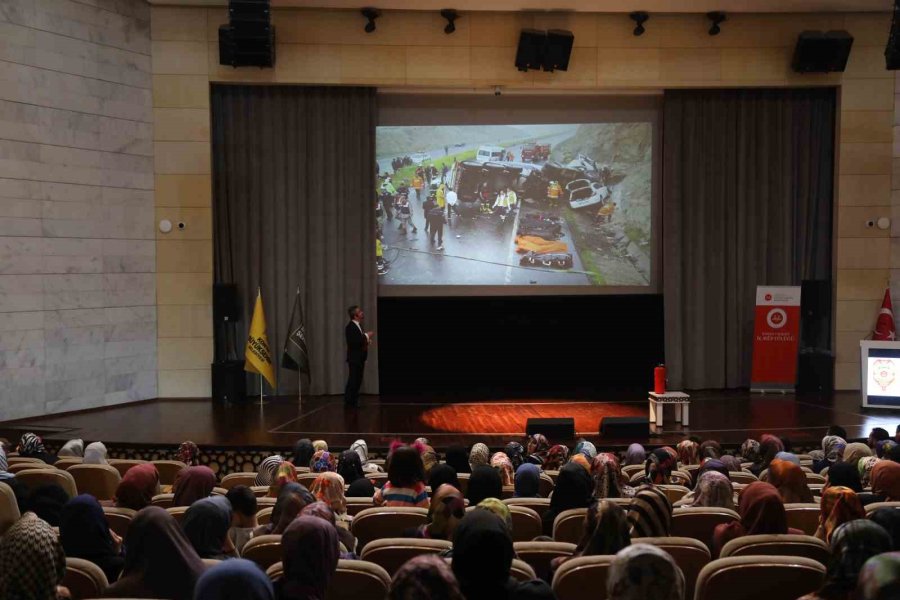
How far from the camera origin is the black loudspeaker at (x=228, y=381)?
11977mm

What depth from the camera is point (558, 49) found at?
12.0 metres

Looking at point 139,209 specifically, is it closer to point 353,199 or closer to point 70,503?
point 353,199

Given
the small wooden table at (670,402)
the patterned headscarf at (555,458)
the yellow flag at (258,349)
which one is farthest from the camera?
the yellow flag at (258,349)

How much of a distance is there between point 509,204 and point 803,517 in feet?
28.5

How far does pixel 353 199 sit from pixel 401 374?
8.00 feet

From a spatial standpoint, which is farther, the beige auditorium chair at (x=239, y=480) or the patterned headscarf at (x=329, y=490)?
the beige auditorium chair at (x=239, y=480)

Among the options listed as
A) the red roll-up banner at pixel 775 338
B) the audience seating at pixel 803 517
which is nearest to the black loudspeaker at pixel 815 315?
the red roll-up banner at pixel 775 338

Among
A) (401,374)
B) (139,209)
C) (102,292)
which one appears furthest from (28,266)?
(401,374)

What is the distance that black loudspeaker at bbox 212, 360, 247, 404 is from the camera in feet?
39.3

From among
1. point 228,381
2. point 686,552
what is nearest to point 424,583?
point 686,552

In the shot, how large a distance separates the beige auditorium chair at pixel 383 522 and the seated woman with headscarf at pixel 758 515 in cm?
126

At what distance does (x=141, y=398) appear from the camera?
39.2ft

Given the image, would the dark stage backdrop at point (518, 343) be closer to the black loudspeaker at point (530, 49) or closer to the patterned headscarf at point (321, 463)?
the black loudspeaker at point (530, 49)

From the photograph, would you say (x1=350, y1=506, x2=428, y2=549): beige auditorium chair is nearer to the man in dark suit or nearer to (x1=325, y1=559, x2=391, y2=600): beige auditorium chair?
(x1=325, y1=559, x2=391, y2=600): beige auditorium chair
